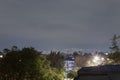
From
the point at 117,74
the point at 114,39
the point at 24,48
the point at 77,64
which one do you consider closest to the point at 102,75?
the point at 117,74

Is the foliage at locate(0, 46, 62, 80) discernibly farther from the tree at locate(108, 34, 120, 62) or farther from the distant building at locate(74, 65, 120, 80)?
the distant building at locate(74, 65, 120, 80)

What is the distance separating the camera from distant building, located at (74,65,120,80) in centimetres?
565

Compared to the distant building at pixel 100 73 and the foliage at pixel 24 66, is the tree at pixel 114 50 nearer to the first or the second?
the foliage at pixel 24 66

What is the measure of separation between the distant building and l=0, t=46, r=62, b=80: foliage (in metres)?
33.1

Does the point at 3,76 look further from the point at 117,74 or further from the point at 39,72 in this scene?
the point at 117,74

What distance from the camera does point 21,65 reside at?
39906 millimetres

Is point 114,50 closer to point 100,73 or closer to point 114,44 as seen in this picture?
point 114,44

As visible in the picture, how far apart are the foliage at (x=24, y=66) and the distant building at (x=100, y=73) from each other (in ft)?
109

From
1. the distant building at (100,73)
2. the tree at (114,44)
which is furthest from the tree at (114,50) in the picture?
the distant building at (100,73)

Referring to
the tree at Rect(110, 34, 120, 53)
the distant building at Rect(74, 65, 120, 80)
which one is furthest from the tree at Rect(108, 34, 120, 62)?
the distant building at Rect(74, 65, 120, 80)

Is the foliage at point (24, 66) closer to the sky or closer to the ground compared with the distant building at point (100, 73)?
closer to the sky

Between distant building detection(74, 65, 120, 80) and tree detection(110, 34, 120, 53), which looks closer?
distant building detection(74, 65, 120, 80)

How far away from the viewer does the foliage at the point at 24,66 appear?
129 ft

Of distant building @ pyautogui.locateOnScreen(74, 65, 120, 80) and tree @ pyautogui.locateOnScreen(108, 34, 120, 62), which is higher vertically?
tree @ pyautogui.locateOnScreen(108, 34, 120, 62)
